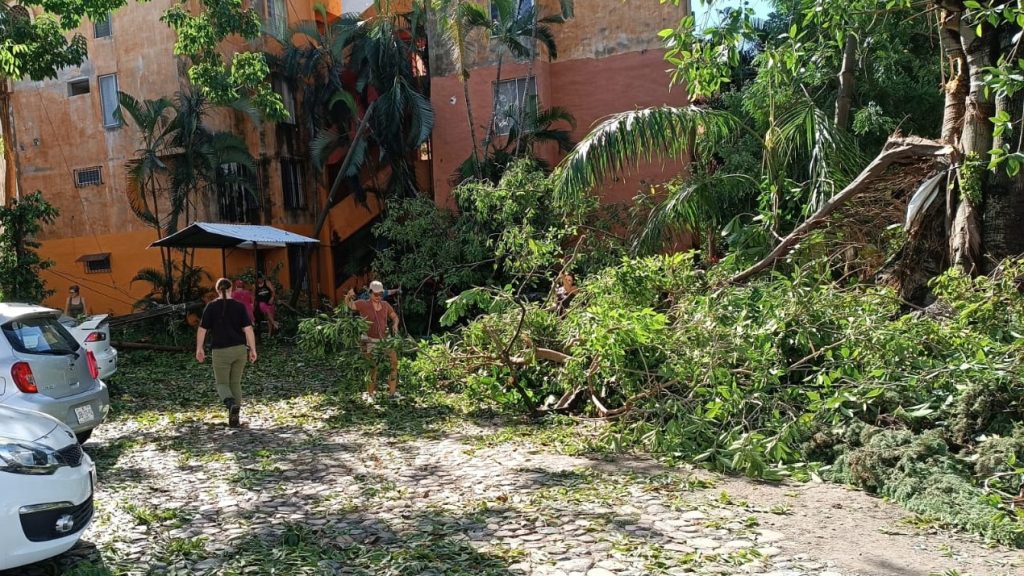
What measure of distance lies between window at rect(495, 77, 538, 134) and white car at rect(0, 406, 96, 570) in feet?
52.9

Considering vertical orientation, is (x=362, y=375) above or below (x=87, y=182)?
below

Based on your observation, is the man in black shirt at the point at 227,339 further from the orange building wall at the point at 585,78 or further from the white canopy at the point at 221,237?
the orange building wall at the point at 585,78

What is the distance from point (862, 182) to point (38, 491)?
8.56m

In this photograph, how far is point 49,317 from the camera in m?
8.12

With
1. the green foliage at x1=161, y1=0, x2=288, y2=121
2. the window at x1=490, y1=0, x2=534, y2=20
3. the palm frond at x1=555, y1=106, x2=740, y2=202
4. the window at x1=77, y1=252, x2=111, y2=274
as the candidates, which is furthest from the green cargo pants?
the window at x1=77, y1=252, x2=111, y2=274

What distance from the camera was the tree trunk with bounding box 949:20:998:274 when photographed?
28.3 ft

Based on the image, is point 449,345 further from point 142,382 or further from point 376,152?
point 376,152

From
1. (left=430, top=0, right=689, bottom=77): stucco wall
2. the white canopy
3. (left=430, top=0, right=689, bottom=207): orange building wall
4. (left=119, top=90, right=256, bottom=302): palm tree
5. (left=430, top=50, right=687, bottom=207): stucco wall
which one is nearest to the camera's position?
the white canopy

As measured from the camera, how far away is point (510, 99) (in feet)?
Answer: 68.8

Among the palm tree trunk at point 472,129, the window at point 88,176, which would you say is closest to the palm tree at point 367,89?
the palm tree trunk at point 472,129

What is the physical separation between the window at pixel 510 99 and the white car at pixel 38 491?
52.9 feet

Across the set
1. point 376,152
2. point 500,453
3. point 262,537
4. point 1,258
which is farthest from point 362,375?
point 376,152

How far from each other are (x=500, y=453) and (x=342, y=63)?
703 inches

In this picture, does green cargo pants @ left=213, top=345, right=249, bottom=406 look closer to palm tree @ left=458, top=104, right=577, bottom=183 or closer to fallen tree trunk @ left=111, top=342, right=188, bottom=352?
fallen tree trunk @ left=111, top=342, right=188, bottom=352
